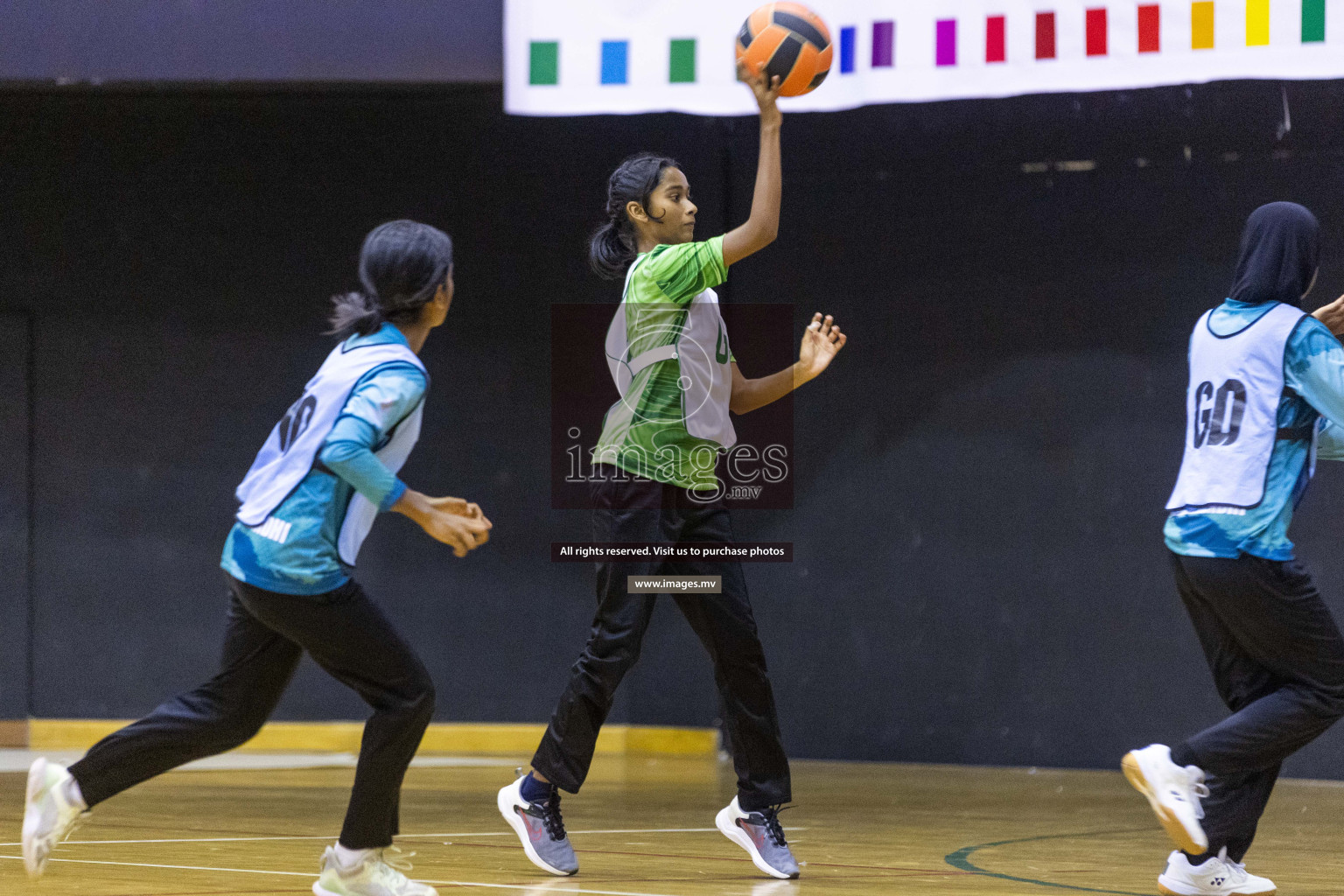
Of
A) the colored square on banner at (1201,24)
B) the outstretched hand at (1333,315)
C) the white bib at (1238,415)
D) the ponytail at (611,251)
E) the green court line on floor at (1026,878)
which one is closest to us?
the white bib at (1238,415)

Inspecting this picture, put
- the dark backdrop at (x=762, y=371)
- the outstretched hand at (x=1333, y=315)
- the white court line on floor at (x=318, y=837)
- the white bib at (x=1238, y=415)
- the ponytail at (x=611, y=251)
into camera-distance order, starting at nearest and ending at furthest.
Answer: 1. the white bib at (x=1238, y=415)
2. the outstretched hand at (x=1333, y=315)
3. the ponytail at (x=611, y=251)
4. the white court line on floor at (x=318, y=837)
5. the dark backdrop at (x=762, y=371)

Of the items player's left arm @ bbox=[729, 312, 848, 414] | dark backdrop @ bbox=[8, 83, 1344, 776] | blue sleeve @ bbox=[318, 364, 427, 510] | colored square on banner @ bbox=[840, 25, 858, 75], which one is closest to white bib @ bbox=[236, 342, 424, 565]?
blue sleeve @ bbox=[318, 364, 427, 510]

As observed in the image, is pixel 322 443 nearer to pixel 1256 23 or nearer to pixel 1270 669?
pixel 1270 669

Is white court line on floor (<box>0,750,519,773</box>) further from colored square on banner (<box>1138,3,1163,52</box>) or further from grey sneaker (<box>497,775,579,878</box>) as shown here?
colored square on banner (<box>1138,3,1163,52</box>)

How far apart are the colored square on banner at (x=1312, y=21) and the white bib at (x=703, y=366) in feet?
10.3

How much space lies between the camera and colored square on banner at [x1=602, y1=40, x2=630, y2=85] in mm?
6520

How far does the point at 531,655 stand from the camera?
25.4ft

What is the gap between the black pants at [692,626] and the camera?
3.89 metres

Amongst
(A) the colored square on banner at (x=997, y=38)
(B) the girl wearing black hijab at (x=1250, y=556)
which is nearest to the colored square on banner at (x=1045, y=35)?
(A) the colored square on banner at (x=997, y=38)

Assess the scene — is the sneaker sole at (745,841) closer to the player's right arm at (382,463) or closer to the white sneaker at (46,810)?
the player's right arm at (382,463)

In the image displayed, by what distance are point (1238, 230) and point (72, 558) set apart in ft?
18.4

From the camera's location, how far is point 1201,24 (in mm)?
6059

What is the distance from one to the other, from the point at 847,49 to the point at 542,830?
377 cm

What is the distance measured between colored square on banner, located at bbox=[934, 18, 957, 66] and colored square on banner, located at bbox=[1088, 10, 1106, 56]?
1.72ft
